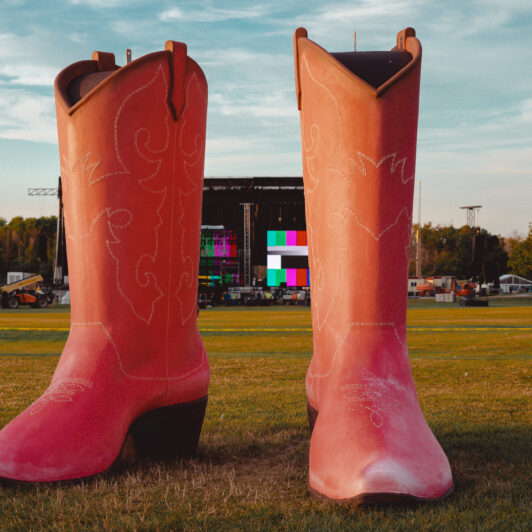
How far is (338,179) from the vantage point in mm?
1621

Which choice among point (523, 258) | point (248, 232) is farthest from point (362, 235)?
point (523, 258)

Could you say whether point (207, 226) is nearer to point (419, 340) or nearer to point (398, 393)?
point (419, 340)

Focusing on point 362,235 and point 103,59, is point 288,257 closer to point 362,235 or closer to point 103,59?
point 103,59

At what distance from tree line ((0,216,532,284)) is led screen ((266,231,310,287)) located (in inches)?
522

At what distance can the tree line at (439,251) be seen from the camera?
1505 inches

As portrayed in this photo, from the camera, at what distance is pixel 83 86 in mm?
1764

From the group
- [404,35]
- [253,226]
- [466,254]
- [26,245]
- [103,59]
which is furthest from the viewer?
[466,254]

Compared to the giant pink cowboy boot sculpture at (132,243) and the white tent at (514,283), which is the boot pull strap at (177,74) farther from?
the white tent at (514,283)

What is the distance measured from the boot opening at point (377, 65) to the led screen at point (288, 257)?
23977 mm

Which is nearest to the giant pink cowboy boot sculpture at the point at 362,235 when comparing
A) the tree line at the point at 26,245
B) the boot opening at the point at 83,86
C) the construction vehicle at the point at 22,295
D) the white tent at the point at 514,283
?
the boot opening at the point at 83,86

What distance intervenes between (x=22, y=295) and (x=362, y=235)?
1853 centimetres

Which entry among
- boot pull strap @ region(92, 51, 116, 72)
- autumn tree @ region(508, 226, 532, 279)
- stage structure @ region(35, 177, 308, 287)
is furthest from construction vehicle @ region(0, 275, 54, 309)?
autumn tree @ region(508, 226, 532, 279)

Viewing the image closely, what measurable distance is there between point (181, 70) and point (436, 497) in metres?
1.23

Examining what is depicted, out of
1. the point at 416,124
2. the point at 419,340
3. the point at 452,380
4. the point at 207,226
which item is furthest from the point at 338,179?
the point at 207,226
